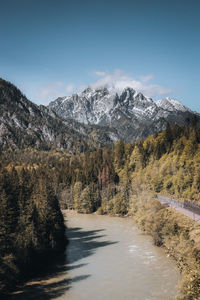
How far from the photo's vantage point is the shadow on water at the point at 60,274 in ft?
127

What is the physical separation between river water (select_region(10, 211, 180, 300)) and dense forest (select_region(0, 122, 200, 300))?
359 centimetres

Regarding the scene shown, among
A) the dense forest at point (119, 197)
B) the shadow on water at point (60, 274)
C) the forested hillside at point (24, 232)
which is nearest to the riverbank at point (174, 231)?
the dense forest at point (119, 197)

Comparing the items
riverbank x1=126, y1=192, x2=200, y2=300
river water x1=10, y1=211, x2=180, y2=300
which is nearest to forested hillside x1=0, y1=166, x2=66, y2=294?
river water x1=10, y1=211, x2=180, y2=300

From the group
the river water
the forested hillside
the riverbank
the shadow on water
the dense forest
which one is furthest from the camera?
the dense forest

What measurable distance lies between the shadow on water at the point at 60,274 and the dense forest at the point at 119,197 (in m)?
2.91

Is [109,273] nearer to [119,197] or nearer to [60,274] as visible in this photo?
[60,274]

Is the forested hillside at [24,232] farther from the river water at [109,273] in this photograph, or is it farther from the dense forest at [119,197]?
the river water at [109,273]

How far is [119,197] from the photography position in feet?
350

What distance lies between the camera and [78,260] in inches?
2117

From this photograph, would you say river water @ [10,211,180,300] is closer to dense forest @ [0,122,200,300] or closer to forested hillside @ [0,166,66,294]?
forested hillside @ [0,166,66,294]

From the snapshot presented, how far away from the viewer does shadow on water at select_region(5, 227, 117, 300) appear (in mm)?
38656

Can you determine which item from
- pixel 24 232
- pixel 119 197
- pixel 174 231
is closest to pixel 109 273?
pixel 174 231

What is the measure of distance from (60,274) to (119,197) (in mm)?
62207

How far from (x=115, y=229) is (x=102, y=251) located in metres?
21.4
